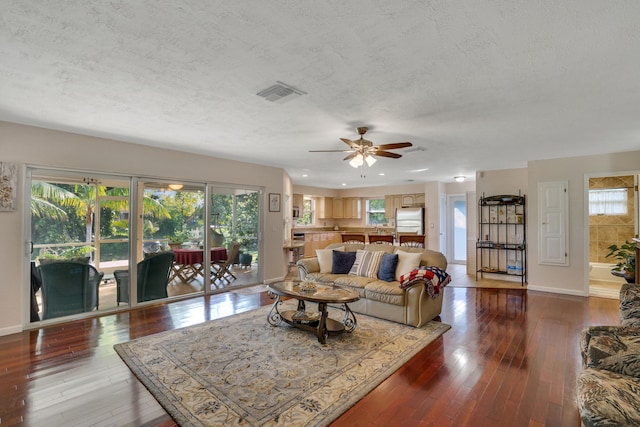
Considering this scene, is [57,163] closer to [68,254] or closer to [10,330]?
[68,254]

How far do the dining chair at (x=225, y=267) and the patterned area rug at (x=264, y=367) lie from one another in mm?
1944

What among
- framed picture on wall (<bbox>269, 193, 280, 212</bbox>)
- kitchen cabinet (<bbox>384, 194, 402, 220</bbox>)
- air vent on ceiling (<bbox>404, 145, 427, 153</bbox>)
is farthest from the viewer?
kitchen cabinet (<bbox>384, 194, 402, 220</bbox>)

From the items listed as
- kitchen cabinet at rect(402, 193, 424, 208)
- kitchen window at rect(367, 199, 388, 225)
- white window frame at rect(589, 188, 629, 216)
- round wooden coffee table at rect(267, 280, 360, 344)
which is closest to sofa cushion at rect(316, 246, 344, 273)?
round wooden coffee table at rect(267, 280, 360, 344)

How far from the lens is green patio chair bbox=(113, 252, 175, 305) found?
459 cm

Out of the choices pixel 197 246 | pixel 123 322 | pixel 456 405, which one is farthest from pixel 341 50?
pixel 197 246

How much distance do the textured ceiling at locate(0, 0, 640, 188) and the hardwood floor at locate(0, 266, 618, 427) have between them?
2.48 meters

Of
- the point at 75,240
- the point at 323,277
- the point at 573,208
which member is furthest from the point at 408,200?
the point at 75,240

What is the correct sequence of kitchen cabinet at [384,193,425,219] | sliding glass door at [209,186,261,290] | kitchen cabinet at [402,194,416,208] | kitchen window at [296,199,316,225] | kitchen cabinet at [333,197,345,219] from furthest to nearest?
1. kitchen cabinet at [333,197,345,219]
2. kitchen window at [296,199,316,225]
3. kitchen cabinet at [402,194,416,208]
4. kitchen cabinet at [384,193,425,219]
5. sliding glass door at [209,186,261,290]

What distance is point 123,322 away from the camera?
13.0ft

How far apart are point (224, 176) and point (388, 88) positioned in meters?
3.91

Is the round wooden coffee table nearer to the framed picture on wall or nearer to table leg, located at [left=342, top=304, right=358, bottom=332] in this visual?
table leg, located at [left=342, top=304, right=358, bottom=332]

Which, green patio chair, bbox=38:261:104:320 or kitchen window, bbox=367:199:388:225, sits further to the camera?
kitchen window, bbox=367:199:388:225

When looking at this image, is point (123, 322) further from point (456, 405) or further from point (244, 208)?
point (456, 405)

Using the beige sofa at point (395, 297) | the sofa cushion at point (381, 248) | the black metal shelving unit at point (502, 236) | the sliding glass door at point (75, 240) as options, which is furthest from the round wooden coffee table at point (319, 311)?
the black metal shelving unit at point (502, 236)
